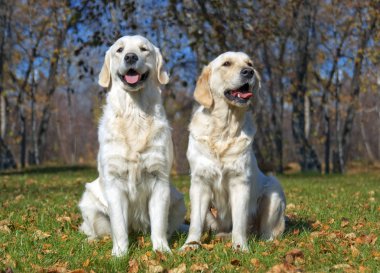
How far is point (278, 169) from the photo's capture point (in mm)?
19406

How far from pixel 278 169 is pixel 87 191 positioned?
50.4ft

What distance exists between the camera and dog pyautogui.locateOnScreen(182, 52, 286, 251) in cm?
423

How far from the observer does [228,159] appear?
421 centimetres

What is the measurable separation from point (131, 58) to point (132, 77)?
18 centimetres

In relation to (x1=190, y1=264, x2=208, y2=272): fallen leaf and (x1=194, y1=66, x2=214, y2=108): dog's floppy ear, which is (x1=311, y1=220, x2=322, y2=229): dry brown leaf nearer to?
(x1=194, y1=66, x2=214, y2=108): dog's floppy ear

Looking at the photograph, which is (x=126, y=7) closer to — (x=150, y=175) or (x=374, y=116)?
(x=150, y=175)

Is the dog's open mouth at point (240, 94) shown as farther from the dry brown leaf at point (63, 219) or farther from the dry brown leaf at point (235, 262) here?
the dry brown leaf at point (63, 219)

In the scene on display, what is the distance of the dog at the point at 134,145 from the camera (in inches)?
161

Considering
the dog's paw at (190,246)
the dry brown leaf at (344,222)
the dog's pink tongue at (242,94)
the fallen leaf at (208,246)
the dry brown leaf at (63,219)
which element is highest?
the dog's pink tongue at (242,94)

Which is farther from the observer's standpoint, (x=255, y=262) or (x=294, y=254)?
(x=294, y=254)

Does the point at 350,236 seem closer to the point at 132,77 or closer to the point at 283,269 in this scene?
the point at 283,269

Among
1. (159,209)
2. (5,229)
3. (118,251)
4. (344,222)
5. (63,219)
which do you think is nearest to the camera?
(118,251)

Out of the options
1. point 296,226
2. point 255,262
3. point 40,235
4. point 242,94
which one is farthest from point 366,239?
point 40,235

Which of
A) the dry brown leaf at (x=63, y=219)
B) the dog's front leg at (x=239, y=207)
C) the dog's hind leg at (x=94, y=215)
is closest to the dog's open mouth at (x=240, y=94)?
the dog's front leg at (x=239, y=207)
